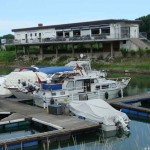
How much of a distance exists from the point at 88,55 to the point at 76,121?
148 ft

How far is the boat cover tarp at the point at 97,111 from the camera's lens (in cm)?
2167

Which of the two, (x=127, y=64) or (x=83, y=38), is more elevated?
(x=83, y=38)

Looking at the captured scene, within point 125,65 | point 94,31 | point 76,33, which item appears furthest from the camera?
point 76,33

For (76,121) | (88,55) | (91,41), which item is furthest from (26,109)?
(88,55)

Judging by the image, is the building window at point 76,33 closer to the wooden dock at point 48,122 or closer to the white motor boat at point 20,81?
the white motor boat at point 20,81

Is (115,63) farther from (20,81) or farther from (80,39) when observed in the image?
(20,81)

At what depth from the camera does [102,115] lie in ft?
71.8

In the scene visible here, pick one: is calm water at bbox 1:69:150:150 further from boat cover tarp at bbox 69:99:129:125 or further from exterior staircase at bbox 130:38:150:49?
exterior staircase at bbox 130:38:150:49

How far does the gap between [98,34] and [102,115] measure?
42200 millimetres

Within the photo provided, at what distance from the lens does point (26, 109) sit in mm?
26906

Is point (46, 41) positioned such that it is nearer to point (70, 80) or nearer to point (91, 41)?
point (91, 41)

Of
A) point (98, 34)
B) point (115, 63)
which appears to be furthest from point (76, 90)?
point (98, 34)

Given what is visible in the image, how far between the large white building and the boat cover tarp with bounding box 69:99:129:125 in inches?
1455

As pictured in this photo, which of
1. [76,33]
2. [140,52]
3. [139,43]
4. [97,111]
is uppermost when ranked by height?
[76,33]
